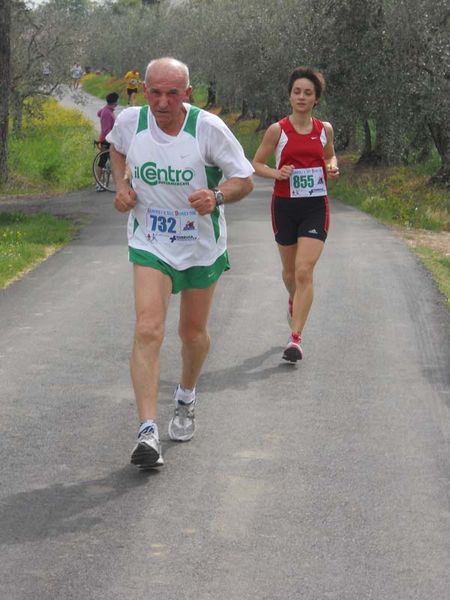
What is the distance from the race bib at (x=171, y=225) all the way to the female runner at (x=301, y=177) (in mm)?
2663

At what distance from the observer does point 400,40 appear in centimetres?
2552

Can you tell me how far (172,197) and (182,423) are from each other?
4.22 feet

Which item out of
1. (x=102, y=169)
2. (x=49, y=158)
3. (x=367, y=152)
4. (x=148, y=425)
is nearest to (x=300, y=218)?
(x=148, y=425)

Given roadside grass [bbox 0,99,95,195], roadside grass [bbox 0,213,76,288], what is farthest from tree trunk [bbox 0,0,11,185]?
roadside grass [bbox 0,213,76,288]

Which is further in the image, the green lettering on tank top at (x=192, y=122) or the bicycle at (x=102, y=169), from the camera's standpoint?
the bicycle at (x=102, y=169)

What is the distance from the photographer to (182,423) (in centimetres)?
681

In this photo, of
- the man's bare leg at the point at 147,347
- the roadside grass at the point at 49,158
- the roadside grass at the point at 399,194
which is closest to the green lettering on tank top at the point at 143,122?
the man's bare leg at the point at 147,347

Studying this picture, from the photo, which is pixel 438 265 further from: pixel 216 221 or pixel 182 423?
pixel 216 221

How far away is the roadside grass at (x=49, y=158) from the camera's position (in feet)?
90.4

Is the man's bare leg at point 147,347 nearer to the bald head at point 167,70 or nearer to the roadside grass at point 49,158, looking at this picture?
the bald head at point 167,70

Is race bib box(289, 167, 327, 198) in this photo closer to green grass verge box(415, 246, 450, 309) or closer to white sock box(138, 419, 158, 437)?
green grass verge box(415, 246, 450, 309)

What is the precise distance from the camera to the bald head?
6027 millimetres

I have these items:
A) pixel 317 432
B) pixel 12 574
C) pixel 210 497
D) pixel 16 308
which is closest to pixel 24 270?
pixel 16 308

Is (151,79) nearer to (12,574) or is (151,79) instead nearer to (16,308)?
(12,574)
